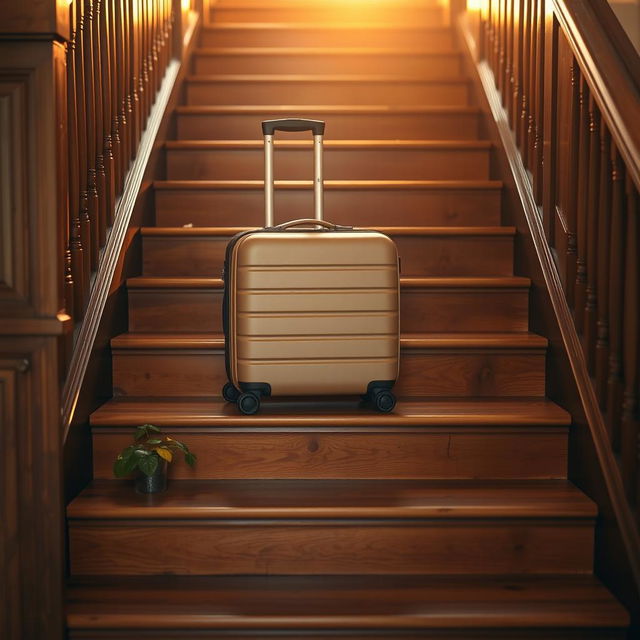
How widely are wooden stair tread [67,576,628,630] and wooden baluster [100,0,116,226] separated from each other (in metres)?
1.07

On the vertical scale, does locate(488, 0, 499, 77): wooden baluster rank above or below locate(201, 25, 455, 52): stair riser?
below

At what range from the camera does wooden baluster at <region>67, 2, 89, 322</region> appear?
6.89 feet

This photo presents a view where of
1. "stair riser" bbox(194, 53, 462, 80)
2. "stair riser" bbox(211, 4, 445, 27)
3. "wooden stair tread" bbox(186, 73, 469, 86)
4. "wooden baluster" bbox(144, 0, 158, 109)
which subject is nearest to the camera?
"wooden baluster" bbox(144, 0, 158, 109)

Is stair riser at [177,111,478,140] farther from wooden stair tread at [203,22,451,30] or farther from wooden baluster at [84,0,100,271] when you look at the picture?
wooden baluster at [84,0,100,271]

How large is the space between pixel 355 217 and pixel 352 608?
1542mm

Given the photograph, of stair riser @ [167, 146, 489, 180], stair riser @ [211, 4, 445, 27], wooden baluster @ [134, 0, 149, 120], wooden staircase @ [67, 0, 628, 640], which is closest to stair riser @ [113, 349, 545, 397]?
wooden staircase @ [67, 0, 628, 640]

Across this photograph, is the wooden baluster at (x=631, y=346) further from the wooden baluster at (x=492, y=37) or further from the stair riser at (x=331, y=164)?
the wooden baluster at (x=492, y=37)

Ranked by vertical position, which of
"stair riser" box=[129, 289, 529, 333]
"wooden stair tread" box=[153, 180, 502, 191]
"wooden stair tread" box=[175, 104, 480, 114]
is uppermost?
"wooden stair tread" box=[175, 104, 480, 114]

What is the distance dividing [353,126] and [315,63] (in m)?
0.59

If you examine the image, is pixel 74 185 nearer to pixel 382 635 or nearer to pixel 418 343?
pixel 418 343

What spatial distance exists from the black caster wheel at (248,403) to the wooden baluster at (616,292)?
84 cm

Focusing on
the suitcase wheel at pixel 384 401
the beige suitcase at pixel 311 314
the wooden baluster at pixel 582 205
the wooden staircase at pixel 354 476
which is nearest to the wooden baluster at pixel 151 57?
the wooden staircase at pixel 354 476

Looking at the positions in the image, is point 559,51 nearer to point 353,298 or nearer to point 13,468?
point 353,298

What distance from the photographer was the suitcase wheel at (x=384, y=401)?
2234 mm
